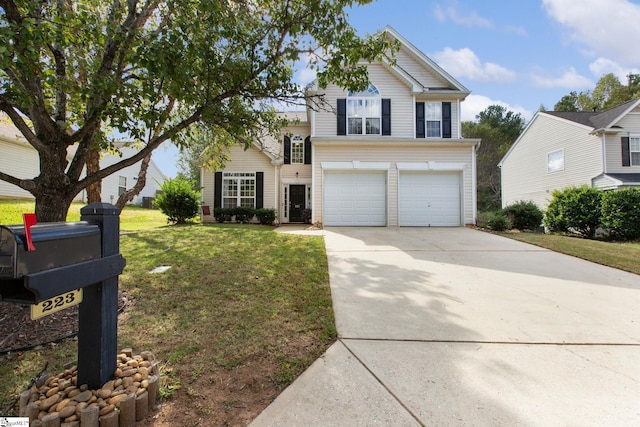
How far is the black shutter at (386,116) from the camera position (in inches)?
509

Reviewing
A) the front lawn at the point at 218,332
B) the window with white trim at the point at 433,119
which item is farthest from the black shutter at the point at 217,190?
the window with white trim at the point at 433,119

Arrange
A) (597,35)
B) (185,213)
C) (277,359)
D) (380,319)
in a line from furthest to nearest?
(597,35), (185,213), (380,319), (277,359)

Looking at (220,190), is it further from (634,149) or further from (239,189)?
(634,149)

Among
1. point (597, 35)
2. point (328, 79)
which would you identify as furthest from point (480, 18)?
point (597, 35)

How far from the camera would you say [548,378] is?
2369 millimetres

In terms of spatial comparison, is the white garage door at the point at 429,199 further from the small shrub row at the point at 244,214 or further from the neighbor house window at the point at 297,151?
the small shrub row at the point at 244,214

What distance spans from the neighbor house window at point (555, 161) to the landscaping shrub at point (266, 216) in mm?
17067

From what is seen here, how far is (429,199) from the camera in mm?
12555

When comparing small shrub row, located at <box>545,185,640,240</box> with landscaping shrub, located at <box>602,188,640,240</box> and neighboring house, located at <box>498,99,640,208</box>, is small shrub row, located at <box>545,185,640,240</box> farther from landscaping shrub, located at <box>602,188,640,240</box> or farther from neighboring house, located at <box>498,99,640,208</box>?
neighboring house, located at <box>498,99,640,208</box>

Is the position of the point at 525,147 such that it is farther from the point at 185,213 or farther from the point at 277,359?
the point at 277,359

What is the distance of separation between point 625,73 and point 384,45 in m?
37.6

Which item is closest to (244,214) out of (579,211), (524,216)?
(524,216)

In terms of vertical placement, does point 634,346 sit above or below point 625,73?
below

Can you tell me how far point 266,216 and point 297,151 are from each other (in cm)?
415
